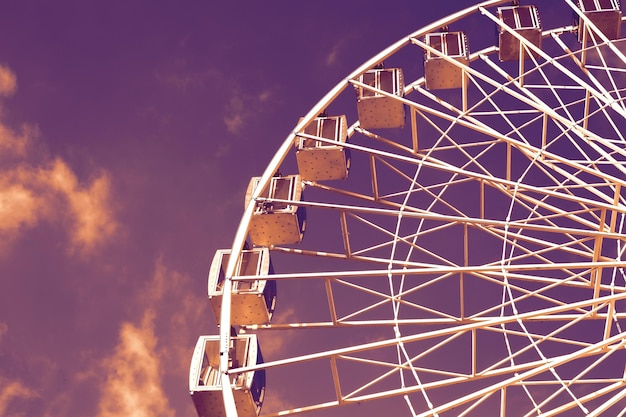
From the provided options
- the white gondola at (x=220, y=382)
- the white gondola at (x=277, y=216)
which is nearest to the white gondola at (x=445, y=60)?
the white gondola at (x=277, y=216)

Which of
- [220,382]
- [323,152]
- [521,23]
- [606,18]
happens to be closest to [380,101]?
[323,152]

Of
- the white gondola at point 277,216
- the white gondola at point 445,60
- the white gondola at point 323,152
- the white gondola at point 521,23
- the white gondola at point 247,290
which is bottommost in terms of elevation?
the white gondola at point 247,290

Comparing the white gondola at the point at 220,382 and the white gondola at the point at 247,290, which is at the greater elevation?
the white gondola at the point at 247,290

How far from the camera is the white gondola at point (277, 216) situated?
1738cm

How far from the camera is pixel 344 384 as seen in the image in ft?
99.7

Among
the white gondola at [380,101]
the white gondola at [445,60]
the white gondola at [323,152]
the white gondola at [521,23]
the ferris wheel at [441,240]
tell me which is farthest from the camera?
the white gondola at [521,23]

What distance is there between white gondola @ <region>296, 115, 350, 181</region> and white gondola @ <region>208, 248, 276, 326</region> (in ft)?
8.67

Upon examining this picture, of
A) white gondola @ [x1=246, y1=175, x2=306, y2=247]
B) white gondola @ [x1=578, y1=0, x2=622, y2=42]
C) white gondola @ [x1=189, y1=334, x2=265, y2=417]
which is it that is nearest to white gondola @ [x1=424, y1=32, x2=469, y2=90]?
white gondola @ [x1=578, y1=0, x2=622, y2=42]

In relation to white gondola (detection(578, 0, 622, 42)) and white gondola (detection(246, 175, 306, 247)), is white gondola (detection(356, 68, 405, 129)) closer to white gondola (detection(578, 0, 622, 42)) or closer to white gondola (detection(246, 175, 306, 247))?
white gondola (detection(246, 175, 306, 247))

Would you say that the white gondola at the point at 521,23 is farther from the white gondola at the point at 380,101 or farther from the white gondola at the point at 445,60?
the white gondola at the point at 380,101

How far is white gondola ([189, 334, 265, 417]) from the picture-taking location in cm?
1469

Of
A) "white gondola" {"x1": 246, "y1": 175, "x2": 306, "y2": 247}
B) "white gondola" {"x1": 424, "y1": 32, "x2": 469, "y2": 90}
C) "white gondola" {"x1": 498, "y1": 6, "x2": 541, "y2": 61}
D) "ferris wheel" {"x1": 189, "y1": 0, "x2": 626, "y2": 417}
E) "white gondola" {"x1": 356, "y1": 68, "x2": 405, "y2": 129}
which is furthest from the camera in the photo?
"white gondola" {"x1": 498, "y1": 6, "x2": 541, "y2": 61}

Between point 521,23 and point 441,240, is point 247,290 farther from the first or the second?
point 441,240

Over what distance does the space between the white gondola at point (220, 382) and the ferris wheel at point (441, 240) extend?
0.03m
